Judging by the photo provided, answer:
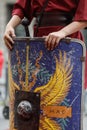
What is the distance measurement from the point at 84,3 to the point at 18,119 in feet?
2.43

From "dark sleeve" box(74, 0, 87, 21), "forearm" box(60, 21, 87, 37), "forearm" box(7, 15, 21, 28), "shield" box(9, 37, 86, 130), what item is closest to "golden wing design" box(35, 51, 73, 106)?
"shield" box(9, 37, 86, 130)

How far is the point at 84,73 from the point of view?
9.18ft

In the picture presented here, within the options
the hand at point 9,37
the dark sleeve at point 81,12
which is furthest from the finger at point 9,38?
the dark sleeve at point 81,12

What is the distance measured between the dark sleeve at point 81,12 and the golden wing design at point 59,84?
0.26 meters

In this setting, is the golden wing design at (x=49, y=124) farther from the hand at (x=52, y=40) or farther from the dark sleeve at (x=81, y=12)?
the dark sleeve at (x=81, y=12)

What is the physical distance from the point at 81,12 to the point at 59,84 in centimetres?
43

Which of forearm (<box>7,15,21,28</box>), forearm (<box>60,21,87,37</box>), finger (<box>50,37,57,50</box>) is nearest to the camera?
finger (<box>50,37,57,50</box>)

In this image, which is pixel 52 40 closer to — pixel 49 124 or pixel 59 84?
pixel 59 84

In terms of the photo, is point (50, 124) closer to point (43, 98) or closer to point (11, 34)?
point (43, 98)

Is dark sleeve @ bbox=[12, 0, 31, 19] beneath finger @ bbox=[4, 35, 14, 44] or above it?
above

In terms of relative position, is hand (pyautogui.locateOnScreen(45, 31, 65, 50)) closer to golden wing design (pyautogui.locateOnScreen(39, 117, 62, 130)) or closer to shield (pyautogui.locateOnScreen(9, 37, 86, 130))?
shield (pyautogui.locateOnScreen(9, 37, 86, 130))

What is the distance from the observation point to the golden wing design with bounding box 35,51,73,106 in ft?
8.93

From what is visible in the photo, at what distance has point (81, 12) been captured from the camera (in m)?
2.88

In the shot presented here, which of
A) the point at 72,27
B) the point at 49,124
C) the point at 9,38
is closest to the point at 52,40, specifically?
the point at 72,27
